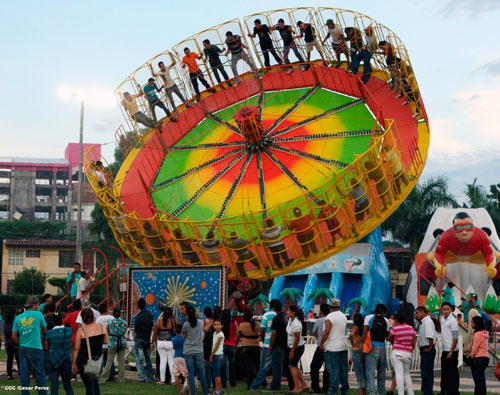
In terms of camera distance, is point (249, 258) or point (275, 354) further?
point (249, 258)

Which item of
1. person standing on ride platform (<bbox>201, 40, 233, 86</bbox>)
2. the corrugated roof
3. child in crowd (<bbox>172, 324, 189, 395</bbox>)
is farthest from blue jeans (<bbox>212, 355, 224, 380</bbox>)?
the corrugated roof

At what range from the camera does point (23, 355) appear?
522 inches

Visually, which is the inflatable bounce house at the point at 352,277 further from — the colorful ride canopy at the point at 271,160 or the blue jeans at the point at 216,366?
the blue jeans at the point at 216,366

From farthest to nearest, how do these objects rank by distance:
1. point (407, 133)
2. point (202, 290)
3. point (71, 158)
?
point (71, 158) < point (407, 133) < point (202, 290)

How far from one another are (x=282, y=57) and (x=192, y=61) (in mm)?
3464

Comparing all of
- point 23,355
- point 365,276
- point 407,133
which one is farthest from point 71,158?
point 23,355

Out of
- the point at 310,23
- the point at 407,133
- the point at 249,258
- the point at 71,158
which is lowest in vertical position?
the point at 249,258

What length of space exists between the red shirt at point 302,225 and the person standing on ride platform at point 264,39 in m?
8.41

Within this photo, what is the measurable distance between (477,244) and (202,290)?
14.6m

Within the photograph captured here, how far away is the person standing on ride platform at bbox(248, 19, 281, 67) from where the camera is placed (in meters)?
27.9

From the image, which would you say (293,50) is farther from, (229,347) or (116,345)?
(116,345)

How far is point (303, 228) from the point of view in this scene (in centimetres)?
2200

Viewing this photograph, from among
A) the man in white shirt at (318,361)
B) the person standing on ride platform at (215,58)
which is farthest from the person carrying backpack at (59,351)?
the person standing on ride platform at (215,58)

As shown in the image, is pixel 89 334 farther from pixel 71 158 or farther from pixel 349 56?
pixel 71 158
